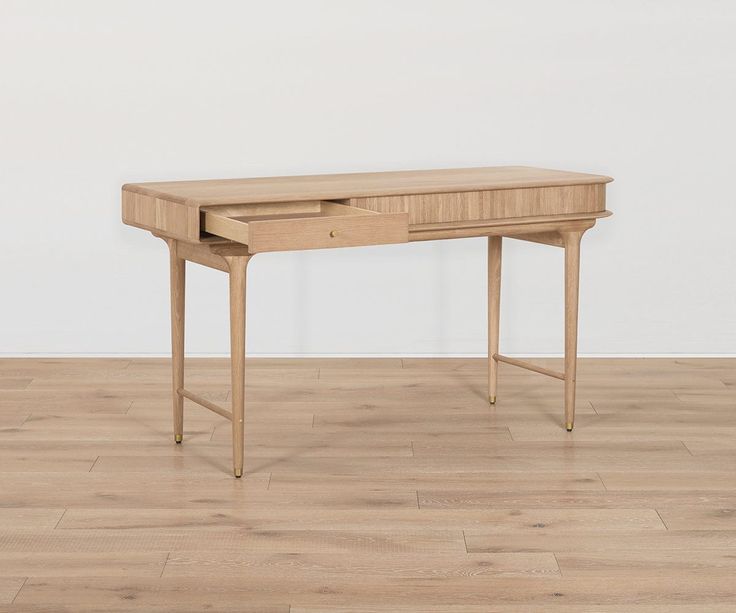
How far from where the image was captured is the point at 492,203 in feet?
11.3

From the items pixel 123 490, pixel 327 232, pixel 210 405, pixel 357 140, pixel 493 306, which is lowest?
pixel 123 490

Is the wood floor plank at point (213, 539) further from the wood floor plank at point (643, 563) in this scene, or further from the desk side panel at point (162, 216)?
the desk side panel at point (162, 216)

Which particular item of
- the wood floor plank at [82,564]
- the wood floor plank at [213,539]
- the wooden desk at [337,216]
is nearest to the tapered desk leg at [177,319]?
the wooden desk at [337,216]

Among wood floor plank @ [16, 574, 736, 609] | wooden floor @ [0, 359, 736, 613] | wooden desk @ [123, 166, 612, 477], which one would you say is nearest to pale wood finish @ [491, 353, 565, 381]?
wooden desk @ [123, 166, 612, 477]

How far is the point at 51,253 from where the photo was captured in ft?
15.5

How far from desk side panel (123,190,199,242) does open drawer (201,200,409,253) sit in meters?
0.04

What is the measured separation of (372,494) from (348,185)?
Result: 868 millimetres

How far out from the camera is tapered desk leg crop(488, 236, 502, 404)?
3.99 metres

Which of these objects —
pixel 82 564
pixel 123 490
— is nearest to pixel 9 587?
pixel 82 564

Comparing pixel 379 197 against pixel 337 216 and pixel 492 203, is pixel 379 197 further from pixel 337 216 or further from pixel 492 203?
pixel 492 203

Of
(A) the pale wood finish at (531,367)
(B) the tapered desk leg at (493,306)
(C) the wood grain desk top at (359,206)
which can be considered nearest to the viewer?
(C) the wood grain desk top at (359,206)

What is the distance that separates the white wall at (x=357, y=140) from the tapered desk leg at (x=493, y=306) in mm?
Result: 777

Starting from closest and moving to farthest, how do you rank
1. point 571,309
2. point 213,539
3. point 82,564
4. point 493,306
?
point 82,564
point 213,539
point 571,309
point 493,306

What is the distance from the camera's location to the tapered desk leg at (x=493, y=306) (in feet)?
13.1
